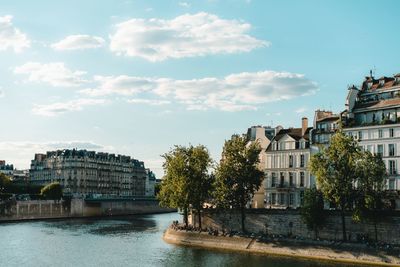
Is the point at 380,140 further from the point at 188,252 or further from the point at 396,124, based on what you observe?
the point at 188,252

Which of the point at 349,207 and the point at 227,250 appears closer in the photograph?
the point at 349,207

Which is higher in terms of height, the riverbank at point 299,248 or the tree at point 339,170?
the tree at point 339,170

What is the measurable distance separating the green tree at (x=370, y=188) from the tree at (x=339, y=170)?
3.52ft

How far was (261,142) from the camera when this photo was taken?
108 meters

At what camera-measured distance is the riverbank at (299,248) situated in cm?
6925

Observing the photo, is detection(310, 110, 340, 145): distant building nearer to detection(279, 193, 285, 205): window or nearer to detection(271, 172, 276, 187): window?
detection(271, 172, 276, 187): window

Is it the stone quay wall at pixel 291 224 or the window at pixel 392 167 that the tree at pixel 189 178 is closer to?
the stone quay wall at pixel 291 224

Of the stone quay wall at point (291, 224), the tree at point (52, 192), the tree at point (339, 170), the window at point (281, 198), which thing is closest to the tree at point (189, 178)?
the stone quay wall at point (291, 224)

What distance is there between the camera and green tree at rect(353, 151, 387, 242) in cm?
7307

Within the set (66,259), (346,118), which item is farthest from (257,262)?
(346,118)

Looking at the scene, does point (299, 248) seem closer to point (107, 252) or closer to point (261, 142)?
point (107, 252)

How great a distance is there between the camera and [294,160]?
94.2 meters

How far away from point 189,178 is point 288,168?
16.3 meters

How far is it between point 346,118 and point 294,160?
11053mm
